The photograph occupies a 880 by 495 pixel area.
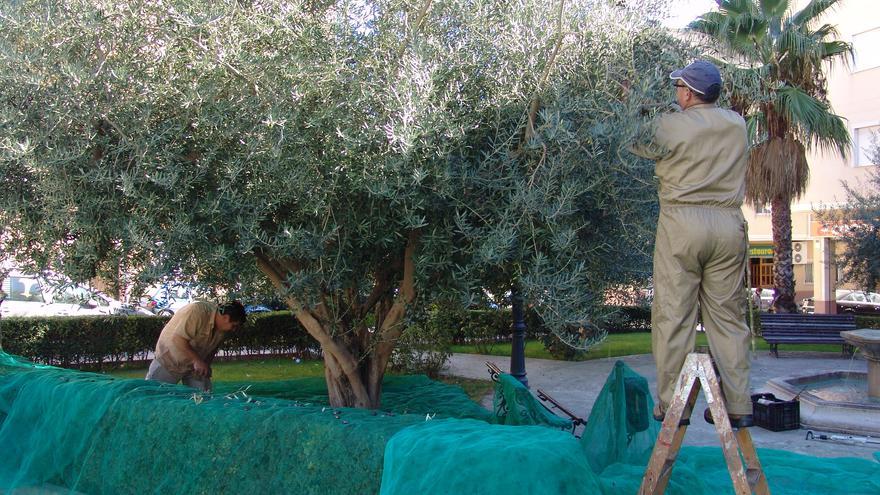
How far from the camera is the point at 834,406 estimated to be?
28.7ft

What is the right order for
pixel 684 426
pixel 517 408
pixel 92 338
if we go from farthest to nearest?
1. pixel 92 338
2. pixel 517 408
3. pixel 684 426

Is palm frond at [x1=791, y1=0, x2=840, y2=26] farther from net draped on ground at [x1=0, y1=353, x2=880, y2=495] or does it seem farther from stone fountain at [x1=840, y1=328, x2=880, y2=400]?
net draped on ground at [x1=0, y1=353, x2=880, y2=495]

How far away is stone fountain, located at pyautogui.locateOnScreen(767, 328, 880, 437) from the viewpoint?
8.43m

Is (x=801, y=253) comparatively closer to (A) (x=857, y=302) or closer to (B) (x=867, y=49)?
(A) (x=857, y=302)

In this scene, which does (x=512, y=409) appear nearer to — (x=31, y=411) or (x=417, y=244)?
(x=417, y=244)

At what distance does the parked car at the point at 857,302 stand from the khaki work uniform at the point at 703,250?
26286 mm

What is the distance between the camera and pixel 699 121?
3.75m

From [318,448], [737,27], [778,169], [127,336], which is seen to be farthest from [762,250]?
[318,448]

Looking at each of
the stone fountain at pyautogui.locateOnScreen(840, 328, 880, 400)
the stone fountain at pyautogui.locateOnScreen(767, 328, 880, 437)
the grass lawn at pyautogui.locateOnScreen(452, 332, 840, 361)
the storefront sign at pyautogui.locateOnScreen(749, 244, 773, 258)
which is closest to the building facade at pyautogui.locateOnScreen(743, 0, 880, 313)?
the storefront sign at pyautogui.locateOnScreen(749, 244, 773, 258)

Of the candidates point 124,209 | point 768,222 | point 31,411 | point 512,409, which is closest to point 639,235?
point 512,409

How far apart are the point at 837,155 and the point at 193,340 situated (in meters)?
27.2

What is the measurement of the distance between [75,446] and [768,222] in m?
34.2

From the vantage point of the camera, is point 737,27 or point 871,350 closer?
point 871,350

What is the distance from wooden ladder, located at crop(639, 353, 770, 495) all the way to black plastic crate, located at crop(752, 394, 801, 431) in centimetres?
545
